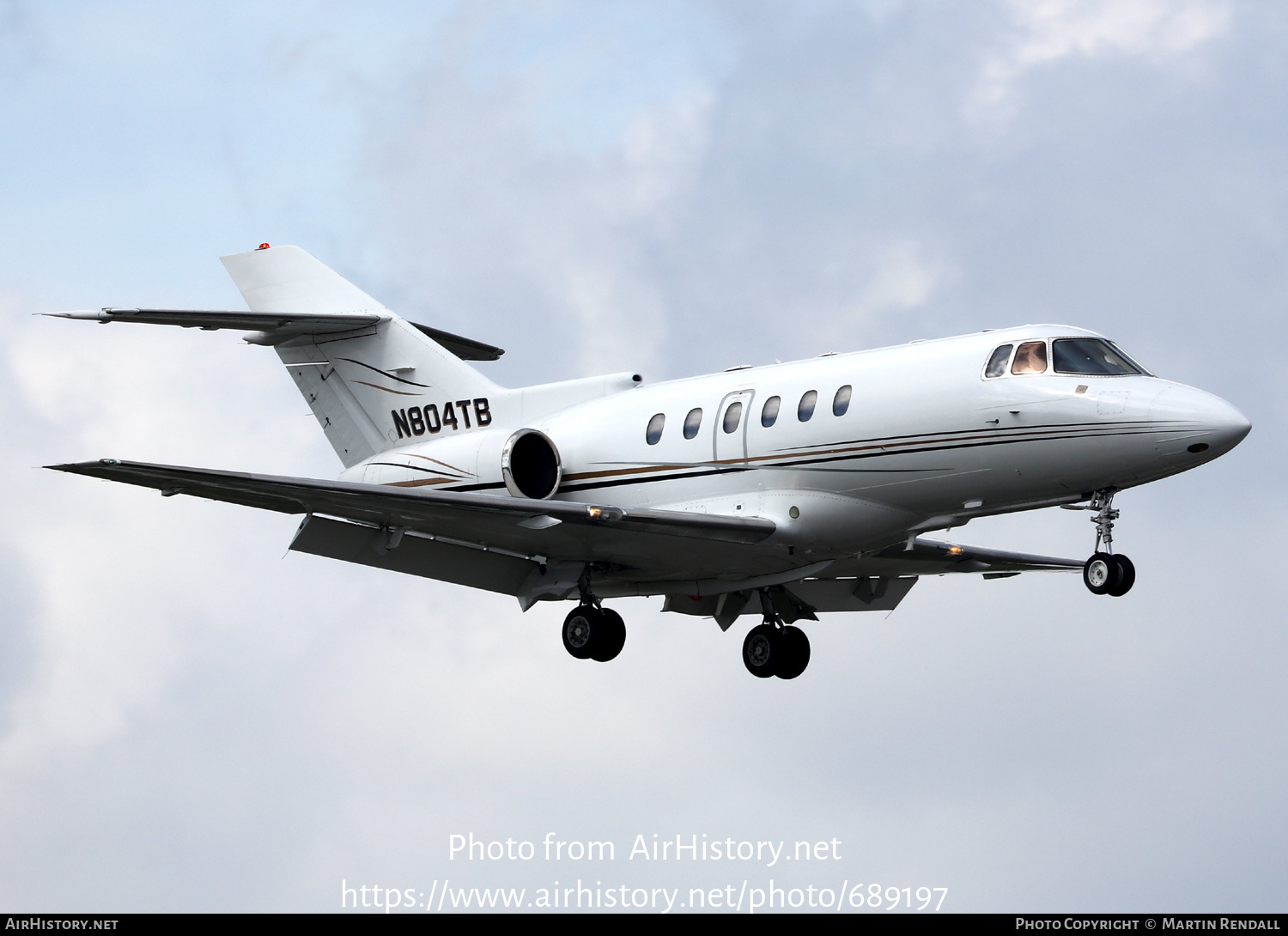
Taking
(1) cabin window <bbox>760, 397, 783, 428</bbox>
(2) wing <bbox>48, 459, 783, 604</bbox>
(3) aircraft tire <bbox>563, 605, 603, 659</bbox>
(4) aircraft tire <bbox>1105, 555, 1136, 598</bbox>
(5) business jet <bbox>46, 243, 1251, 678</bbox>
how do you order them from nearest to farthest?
(4) aircraft tire <bbox>1105, 555, 1136, 598</bbox>
(5) business jet <bbox>46, 243, 1251, 678</bbox>
(2) wing <bbox>48, 459, 783, 604</bbox>
(1) cabin window <bbox>760, 397, 783, 428</bbox>
(3) aircraft tire <bbox>563, 605, 603, 659</bbox>

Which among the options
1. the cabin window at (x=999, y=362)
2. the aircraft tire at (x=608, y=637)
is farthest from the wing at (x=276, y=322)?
the cabin window at (x=999, y=362)

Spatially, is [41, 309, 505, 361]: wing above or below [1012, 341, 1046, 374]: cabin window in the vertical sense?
above

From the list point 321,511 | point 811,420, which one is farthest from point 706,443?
point 321,511

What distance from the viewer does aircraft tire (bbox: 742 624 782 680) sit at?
23516 mm

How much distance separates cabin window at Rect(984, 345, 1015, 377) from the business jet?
3 centimetres

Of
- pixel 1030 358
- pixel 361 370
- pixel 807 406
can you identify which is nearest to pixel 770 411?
pixel 807 406

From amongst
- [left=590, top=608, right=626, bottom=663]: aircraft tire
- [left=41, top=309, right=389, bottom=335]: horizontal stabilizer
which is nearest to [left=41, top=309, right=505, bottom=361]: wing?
[left=41, top=309, right=389, bottom=335]: horizontal stabilizer

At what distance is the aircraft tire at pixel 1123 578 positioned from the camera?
17.7 meters

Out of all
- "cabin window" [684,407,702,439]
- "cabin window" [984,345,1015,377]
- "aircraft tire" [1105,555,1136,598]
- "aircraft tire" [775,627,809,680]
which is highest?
"cabin window" [684,407,702,439]

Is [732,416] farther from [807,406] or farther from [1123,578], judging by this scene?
[1123,578]

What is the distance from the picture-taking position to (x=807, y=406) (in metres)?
20.1

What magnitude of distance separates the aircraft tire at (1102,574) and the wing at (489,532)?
12.8 feet

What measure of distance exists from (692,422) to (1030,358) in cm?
443

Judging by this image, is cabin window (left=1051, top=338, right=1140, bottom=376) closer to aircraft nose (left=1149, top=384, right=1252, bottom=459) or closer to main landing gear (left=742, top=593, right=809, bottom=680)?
aircraft nose (left=1149, top=384, right=1252, bottom=459)
